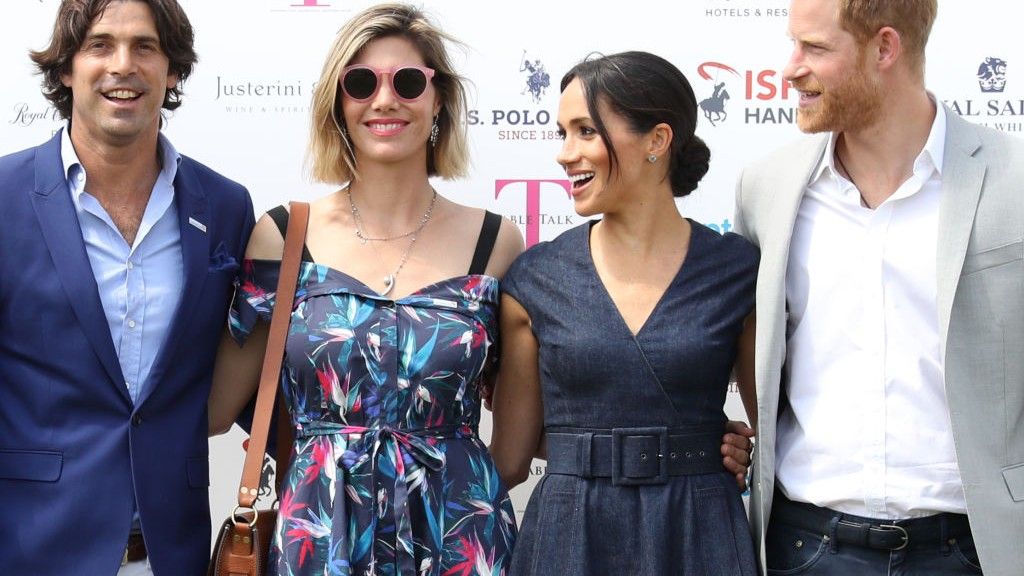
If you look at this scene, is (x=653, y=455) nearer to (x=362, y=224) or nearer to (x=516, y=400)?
(x=516, y=400)

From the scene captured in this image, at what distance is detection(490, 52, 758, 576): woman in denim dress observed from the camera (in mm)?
2701

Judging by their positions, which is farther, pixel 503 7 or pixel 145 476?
pixel 503 7

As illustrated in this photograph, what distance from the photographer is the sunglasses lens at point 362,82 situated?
307cm

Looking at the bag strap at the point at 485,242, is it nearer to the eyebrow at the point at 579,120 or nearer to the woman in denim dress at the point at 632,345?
the woman in denim dress at the point at 632,345

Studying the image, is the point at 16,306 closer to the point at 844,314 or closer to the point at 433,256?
the point at 433,256

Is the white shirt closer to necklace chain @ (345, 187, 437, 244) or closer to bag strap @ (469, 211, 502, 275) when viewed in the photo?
bag strap @ (469, 211, 502, 275)

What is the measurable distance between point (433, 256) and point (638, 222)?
50 centimetres

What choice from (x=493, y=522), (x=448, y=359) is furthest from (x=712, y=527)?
(x=448, y=359)

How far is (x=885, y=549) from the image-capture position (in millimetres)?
2596

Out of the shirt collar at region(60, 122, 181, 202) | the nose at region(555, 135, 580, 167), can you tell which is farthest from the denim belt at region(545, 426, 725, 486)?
the shirt collar at region(60, 122, 181, 202)

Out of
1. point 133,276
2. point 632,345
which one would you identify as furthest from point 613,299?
point 133,276

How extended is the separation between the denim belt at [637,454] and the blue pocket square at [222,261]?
2.92 feet

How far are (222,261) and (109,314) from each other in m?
0.31

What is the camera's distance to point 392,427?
9.34 ft
